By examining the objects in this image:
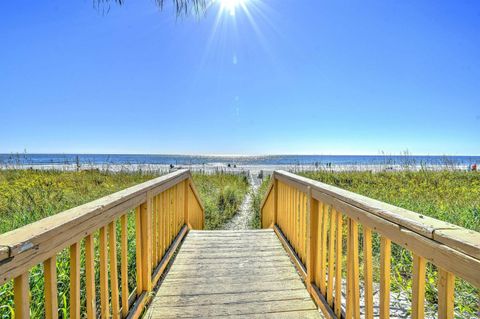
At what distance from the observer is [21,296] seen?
87 cm

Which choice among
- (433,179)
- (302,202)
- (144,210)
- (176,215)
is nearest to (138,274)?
(144,210)

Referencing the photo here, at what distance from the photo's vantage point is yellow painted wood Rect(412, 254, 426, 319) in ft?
3.50

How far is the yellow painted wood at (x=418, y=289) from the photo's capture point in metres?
1.07

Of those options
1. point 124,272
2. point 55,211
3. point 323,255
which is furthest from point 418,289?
point 55,211

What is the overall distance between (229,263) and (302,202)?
3.56 feet

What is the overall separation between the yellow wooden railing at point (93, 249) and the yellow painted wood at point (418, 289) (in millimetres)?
1442

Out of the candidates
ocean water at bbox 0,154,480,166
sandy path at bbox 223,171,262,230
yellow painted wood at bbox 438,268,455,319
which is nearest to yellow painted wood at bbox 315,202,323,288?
yellow painted wood at bbox 438,268,455,319

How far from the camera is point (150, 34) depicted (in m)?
6.50

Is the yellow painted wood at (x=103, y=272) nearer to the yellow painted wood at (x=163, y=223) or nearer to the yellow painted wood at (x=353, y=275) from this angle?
the yellow painted wood at (x=163, y=223)

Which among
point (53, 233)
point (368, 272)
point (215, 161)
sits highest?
point (53, 233)

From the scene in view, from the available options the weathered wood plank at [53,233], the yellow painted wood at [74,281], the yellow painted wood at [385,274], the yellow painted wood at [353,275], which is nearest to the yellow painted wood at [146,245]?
the weathered wood plank at [53,233]

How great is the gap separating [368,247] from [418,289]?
1.34 feet

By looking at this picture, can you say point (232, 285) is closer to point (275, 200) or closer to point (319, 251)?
point (319, 251)

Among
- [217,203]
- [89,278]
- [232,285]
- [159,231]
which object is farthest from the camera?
[217,203]
